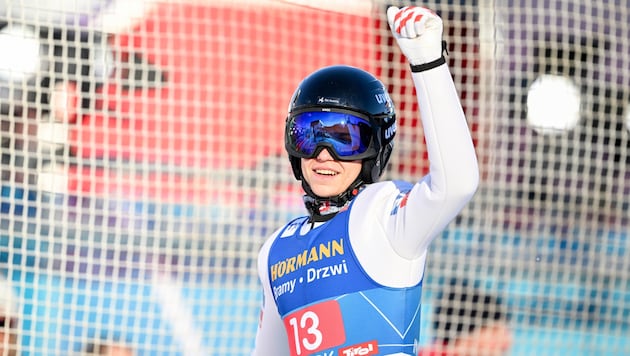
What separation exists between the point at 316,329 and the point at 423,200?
1.72 feet

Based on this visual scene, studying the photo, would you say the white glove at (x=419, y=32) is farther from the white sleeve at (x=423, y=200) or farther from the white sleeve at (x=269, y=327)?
the white sleeve at (x=269, y=327)

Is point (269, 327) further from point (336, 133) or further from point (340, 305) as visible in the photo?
point (336, 133)

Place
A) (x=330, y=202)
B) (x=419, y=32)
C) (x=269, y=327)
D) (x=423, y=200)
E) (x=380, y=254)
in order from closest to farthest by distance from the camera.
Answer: (x=419, y=32) → (x=423, y=200) → (x=380, y=254) → (x=330, y=202) → (x=269, y=327)

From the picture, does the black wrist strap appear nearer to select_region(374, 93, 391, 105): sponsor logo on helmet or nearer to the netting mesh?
select_region(374, 93, 391, 105): sponsor logo on helmet

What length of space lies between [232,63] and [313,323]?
15.9 ft

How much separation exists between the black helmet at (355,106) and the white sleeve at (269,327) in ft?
1.23

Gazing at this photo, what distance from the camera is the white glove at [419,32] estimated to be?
2.33 meters

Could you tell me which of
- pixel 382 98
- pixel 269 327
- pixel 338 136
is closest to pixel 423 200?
pixel 338 136

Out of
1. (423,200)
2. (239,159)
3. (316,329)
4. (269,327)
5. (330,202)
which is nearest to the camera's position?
(423,200)

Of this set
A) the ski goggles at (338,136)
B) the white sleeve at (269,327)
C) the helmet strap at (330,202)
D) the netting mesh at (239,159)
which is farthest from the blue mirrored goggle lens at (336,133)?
the netting mesh at (239,159)

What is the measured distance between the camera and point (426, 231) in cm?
250

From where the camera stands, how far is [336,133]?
9.20 ft

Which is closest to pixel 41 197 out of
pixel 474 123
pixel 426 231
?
pixel 474 123

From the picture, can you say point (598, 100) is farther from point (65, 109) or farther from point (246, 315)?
point (65, 109)
